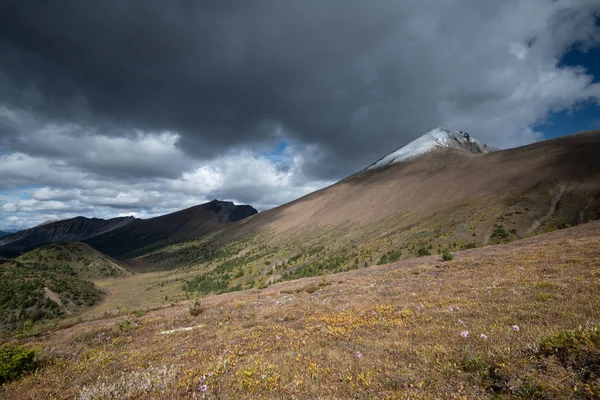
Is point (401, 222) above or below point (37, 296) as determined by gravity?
above

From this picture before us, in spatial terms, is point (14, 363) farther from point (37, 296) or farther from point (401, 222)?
point (401, 222)

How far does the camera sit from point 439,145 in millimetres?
99250

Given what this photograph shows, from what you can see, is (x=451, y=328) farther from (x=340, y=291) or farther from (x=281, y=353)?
(x=340, y=291)

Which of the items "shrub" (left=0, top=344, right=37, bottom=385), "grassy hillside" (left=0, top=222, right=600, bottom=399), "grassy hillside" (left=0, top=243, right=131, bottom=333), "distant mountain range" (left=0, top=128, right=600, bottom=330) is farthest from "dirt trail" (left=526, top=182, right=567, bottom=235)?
"grassy hillside" (left=0, top=243, right=131, bottom=333)

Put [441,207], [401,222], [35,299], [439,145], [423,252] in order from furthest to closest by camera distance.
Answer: [439,145], [401,222], [441,207], [35,299], [423,252]

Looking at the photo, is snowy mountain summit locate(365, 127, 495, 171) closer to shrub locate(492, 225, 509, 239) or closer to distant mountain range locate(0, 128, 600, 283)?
distant mountain range locate(0, 128, 600, 283)

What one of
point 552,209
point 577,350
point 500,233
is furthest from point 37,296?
point 552,209

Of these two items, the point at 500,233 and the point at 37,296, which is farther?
the point at 37,296

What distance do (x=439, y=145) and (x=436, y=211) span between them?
6103cm

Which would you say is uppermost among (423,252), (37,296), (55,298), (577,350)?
(577,350)

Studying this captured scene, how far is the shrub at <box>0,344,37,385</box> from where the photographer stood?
743cm

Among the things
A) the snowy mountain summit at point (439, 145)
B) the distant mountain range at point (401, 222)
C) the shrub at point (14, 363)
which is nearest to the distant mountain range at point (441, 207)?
the distant mountain range at point (401, 222)

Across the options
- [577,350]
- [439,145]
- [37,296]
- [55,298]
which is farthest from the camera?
[439,145]

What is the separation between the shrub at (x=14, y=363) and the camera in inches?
293
